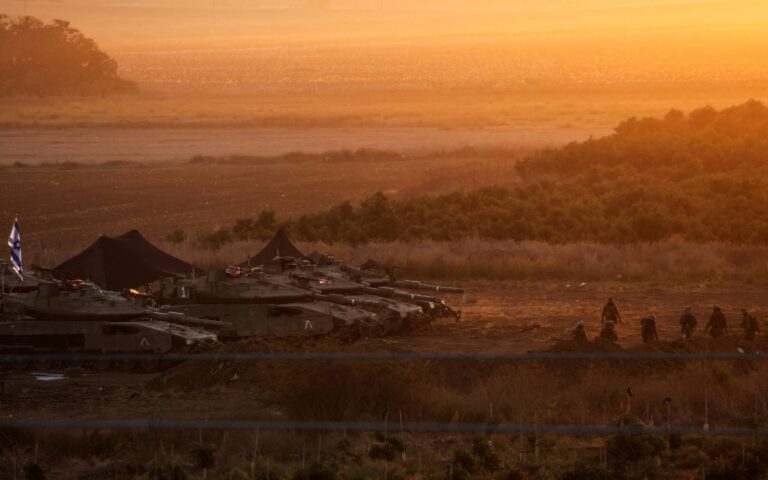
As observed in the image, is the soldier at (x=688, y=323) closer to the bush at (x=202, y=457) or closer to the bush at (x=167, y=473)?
the bush at (x=202, y=457)

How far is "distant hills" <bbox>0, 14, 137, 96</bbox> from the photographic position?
4245 inches

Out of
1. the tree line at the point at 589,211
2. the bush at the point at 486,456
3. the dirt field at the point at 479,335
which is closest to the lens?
the bush at the point at 486,456

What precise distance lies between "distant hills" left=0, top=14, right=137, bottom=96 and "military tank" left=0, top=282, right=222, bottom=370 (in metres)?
82.2

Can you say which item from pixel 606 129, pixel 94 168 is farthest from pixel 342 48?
pixel 94 168

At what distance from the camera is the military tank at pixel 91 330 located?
2686cm

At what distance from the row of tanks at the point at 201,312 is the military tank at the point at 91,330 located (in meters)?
0.02

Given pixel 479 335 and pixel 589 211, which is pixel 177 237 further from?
pixel 479 335

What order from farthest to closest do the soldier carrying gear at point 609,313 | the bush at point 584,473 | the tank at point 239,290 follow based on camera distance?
the soldier carrying gear at point 609,313 → the tank at point 239,290 → the bush at point 584,473

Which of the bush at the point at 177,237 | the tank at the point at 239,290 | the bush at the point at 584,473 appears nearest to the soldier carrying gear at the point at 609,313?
the tank at the point at 239,290

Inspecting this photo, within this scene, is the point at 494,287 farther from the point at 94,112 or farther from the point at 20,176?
the point at 94,112

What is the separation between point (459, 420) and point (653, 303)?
1278 cm

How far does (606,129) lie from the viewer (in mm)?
88312

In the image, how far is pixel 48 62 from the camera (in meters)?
109

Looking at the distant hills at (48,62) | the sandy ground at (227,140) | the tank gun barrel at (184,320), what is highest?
the distant hills at (48,62)
